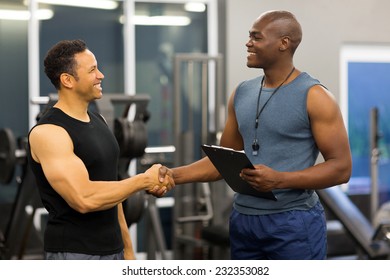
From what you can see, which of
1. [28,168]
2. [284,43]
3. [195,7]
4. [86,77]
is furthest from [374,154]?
[86,77]

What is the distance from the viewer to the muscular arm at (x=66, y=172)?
6.13 feet

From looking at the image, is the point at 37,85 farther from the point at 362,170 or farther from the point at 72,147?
the point at 72,147

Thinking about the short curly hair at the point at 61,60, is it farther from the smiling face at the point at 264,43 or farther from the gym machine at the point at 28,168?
the gym machine at the point at 28,168

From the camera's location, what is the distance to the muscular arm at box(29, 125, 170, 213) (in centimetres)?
187

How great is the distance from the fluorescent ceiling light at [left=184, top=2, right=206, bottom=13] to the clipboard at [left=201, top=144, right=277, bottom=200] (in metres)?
3.40

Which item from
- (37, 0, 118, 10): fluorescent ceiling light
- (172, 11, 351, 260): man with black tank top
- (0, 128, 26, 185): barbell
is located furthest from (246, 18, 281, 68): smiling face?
(37, 0, 118, 10): fluorescent ceiling light

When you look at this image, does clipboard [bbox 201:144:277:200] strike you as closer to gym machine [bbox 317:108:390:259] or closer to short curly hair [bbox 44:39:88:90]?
short curly hair [bbox 44:39:88:90]

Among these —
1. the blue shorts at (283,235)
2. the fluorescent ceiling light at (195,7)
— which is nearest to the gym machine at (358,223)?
the fluorescent ceiling light at (195,7)

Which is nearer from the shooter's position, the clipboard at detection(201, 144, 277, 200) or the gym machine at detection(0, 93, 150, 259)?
the clipboard at detection(201, 144, 277, 200)

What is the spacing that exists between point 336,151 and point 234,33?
1.97 m

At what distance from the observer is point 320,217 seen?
2174 millimetres

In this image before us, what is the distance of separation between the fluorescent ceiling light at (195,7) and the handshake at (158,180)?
3.34 m

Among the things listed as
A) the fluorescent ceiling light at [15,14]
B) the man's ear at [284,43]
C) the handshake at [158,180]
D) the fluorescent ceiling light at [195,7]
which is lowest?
the handshake at [158,180]

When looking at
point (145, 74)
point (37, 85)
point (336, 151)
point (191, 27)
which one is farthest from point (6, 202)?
point (336, 151)
